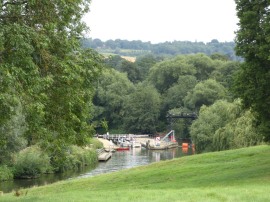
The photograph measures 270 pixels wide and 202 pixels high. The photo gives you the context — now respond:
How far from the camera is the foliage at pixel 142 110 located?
110438 millimetres

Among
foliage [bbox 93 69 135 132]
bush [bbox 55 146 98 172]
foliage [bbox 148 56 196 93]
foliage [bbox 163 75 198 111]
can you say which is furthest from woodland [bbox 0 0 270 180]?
foliage [bbox 148 56 196 93]

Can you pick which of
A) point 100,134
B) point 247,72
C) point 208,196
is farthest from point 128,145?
point 208,196

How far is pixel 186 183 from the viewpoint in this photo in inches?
990

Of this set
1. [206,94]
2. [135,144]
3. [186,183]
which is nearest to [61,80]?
[186,183]

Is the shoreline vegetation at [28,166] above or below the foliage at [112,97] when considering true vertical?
below

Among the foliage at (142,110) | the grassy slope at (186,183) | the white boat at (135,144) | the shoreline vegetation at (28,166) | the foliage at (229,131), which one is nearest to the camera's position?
the grassy slope at (186,183)

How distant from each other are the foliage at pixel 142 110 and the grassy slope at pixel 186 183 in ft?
241

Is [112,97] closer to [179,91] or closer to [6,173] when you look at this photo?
[179,91]

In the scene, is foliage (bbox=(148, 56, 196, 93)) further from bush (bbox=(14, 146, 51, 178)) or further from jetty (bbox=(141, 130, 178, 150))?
bush (bbox=(14, 146, 51, 178))

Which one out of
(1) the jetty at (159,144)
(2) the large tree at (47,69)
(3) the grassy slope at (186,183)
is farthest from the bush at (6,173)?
(1) the jetty at (159,144)

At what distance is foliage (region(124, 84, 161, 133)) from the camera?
11044cm

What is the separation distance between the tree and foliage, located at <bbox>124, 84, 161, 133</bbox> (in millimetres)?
85297

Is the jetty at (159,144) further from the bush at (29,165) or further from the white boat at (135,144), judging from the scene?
the bush at (29,165)

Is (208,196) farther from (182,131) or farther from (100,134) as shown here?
(100,134)
